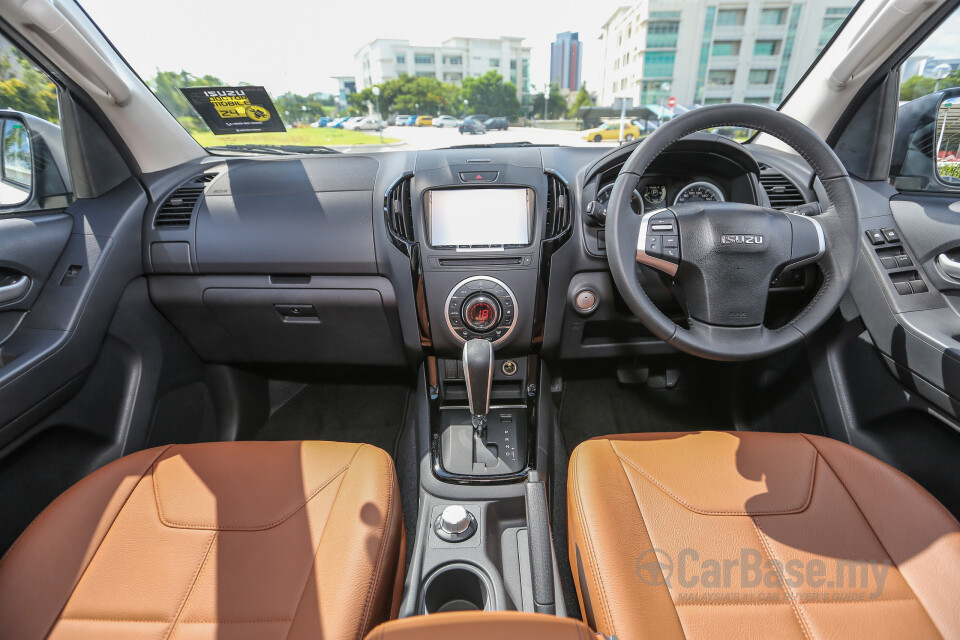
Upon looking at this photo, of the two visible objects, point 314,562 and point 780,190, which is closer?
point 314,562

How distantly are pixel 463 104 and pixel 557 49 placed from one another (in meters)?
0.53

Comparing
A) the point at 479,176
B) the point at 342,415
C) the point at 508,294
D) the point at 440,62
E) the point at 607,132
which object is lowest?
the point at 342,415

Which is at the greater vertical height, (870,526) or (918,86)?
(918,86)

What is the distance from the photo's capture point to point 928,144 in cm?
175

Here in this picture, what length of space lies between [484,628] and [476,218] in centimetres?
Result: 122

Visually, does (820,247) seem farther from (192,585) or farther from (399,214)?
(192,585)

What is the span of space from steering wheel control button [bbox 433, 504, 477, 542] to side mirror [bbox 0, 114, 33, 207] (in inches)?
72.4

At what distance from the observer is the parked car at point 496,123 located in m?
1.97

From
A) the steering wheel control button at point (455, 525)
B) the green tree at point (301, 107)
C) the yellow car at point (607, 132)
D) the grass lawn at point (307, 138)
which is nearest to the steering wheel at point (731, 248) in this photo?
the yellow car at point (607, 132)

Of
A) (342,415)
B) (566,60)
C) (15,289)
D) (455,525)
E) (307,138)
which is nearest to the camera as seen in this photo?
(455,525)

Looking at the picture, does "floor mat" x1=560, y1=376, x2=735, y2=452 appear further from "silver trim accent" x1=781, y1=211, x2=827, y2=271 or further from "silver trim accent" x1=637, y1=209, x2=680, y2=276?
"silver trim accent" x1=637, y1=209, x2=680, y2=276

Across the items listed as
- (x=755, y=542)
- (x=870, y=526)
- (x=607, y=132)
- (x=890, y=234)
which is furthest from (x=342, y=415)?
(x=890, y=234)

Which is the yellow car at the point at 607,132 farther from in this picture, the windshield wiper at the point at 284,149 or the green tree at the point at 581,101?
the windshield wiper at the point at 284,149

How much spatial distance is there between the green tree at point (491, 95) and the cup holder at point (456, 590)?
65.8 inches
